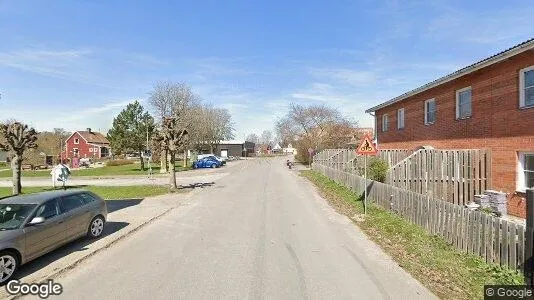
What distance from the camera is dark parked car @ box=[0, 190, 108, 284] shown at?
21.5 ft

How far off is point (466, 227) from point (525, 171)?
558cm

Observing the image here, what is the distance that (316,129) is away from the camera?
201ft

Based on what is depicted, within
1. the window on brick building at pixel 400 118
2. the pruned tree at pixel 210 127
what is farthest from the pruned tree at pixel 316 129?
the window on brick building at pixel 400 118

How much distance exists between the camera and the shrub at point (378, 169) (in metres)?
15.7

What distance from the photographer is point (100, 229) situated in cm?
970

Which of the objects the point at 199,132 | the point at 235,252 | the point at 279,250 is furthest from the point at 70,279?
the point at 199,132

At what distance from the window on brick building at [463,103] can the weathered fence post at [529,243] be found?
9263 millimetres

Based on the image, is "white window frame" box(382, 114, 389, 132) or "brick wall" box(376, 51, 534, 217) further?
"white window frame" box(382, 114, 389, 132)

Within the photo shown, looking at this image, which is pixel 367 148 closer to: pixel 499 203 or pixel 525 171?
pixel 499 203

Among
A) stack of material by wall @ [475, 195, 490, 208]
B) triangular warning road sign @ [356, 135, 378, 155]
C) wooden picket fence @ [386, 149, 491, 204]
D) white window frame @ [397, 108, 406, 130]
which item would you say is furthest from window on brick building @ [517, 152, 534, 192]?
white window frame @ [397, 108, 406, 130]

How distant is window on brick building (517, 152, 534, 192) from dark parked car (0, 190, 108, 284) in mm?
13068

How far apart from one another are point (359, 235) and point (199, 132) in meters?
49.3

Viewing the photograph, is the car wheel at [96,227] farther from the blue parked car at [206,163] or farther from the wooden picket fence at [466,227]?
the blue parked car at [206,163]

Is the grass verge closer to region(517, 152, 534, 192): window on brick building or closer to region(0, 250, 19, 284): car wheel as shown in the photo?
region(517, 152, 534, 192): window on brick building
